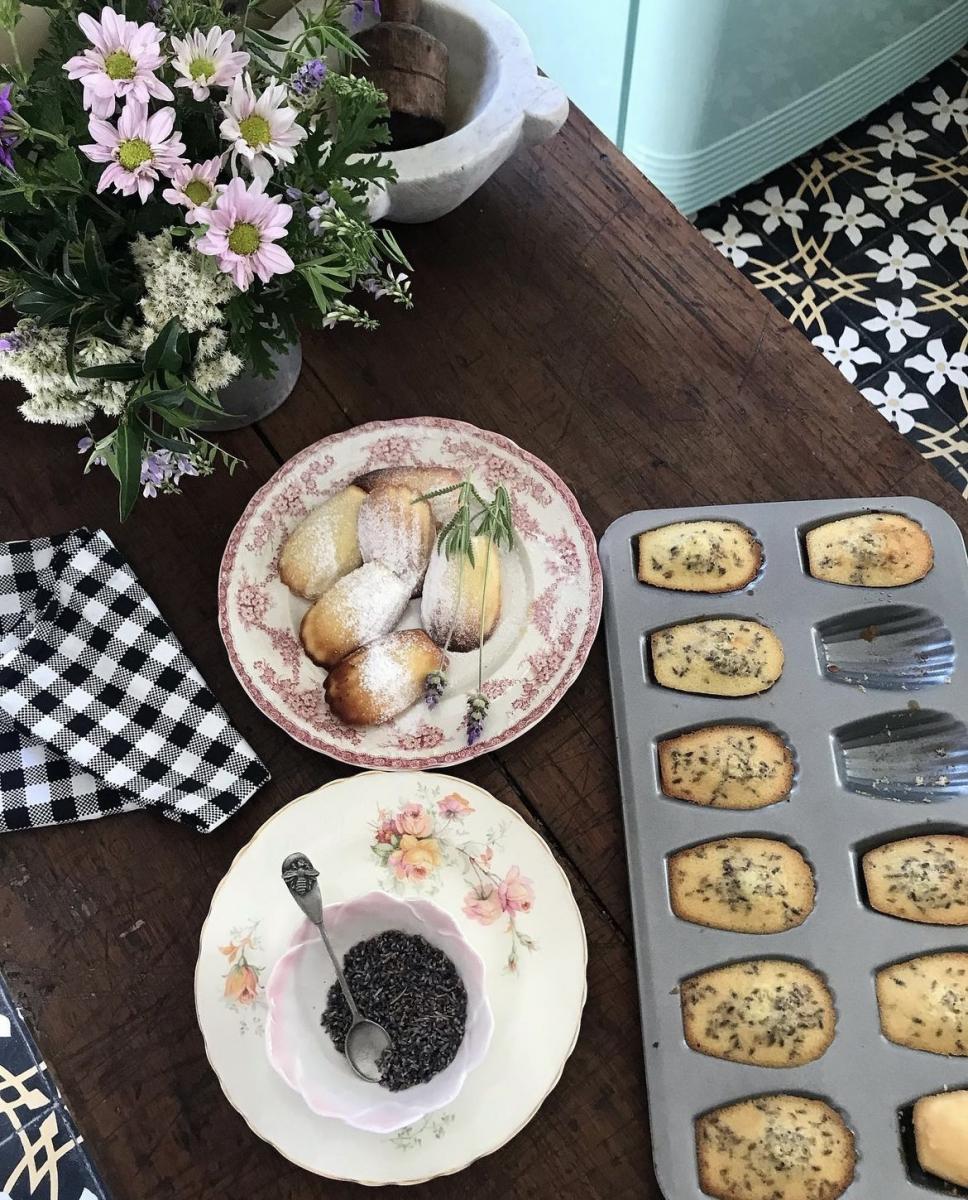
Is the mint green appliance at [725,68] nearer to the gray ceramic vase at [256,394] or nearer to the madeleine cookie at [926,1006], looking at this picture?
the gray ceramic vase at [256,394]

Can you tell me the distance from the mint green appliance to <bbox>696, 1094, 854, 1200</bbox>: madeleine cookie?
1.30m

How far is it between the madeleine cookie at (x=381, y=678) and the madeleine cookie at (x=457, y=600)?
0.02 metres

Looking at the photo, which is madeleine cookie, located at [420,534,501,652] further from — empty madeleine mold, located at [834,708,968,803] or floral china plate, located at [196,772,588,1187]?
empty madeleine mold, located at [834,708,968,803]

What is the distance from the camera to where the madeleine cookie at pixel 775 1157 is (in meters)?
0.73

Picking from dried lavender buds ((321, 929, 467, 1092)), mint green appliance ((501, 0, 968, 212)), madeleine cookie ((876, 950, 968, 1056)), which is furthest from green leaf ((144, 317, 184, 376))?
mint green appliance ((501, 0, 968, 212))

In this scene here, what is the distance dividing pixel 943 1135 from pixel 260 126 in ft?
2.75

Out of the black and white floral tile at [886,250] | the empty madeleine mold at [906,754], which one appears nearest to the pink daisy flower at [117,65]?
the empty madeleine mold at [906,754]

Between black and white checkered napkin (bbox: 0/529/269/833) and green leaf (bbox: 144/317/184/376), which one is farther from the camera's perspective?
black and white checkered napkin (bbox: 0/529/269/833)

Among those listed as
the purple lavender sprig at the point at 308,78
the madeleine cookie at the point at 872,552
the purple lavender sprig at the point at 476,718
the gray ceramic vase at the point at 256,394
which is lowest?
the purple lavender sprig at the point at 476,718

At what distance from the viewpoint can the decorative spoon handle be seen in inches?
26.6

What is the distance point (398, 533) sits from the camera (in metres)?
0.85

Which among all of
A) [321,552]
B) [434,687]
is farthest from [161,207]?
[434,687]

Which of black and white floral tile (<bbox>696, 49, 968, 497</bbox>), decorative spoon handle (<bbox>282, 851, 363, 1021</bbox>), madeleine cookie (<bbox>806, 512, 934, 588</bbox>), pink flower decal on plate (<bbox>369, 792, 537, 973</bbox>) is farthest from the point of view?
black and white floral tile (<bbox>696, 49, 968, 497</bbox>)

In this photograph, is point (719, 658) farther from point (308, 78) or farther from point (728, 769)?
point (308, 78)
